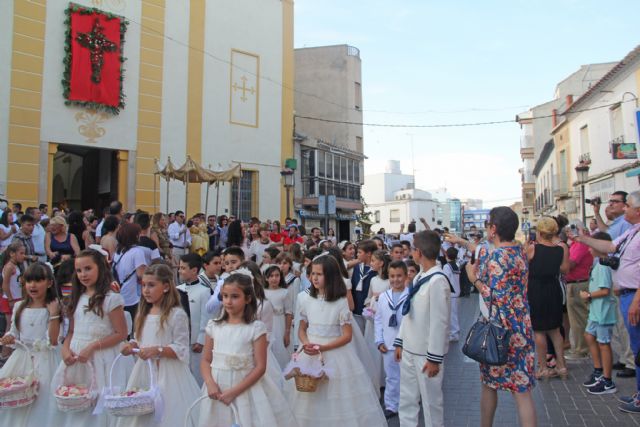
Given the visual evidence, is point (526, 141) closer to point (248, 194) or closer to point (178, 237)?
point (248, 194)

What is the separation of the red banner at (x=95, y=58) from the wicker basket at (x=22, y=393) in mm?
15042

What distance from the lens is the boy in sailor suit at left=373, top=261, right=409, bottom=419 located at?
223 inches

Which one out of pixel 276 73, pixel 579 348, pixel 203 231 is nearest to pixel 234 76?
pixel 276 73

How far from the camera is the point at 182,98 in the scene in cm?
2036

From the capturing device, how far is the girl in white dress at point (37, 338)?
4355 mm

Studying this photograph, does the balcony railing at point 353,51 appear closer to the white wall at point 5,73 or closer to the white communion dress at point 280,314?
the white wall at point 5,73

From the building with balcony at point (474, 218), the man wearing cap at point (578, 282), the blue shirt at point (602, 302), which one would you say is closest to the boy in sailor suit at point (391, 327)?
the blue shirt at point (602, 302)

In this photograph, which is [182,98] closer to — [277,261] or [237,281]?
[277,261]

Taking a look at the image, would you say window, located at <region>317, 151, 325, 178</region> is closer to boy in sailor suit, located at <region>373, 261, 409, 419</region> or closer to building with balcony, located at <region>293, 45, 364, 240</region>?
building with balcony, located at <region>293, 45, 364, 240</region>

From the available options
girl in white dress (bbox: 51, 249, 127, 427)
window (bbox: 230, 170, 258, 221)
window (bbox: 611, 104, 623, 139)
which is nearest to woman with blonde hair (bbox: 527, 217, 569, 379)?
girl in white dress (bbox: 51, 249, 127, 427)

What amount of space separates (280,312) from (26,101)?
14.3 meters

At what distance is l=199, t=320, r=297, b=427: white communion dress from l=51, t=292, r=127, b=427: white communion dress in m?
1.02

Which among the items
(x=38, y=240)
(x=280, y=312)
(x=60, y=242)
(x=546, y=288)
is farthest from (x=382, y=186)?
(x=280, y=312)

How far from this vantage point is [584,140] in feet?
86.3
